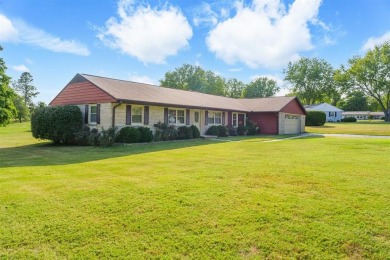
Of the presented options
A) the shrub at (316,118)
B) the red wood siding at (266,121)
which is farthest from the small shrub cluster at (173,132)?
the shrub at (316,118)

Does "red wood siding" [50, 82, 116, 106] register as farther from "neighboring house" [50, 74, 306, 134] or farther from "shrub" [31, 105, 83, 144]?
"shrub" [31, 105, 83, 144]

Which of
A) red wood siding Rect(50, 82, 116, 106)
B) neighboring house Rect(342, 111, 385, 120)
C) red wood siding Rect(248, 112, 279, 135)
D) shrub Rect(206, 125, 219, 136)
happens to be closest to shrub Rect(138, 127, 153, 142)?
red wood siding Rect(50, 82, 116, 106)

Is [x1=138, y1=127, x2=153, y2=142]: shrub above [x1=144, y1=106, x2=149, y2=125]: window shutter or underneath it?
underneath

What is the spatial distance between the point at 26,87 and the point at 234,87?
187ft

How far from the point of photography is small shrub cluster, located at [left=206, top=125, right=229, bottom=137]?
2259 cm

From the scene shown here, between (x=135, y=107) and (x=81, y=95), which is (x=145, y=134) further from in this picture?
(x=81, y=95)

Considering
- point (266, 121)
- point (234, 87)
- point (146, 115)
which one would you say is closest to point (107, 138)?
point (146, 115)

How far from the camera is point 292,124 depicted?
2920 cm

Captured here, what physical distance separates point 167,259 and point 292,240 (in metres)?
1.60

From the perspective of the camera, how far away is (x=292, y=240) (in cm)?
351

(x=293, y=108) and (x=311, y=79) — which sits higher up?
(x=311, y=79)

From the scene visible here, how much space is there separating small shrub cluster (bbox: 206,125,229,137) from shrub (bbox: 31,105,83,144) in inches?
400

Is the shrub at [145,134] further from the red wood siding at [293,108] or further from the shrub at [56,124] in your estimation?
the red wood siding at [293,108]

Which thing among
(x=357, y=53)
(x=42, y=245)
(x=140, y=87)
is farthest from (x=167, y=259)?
(x=357, y=53)
